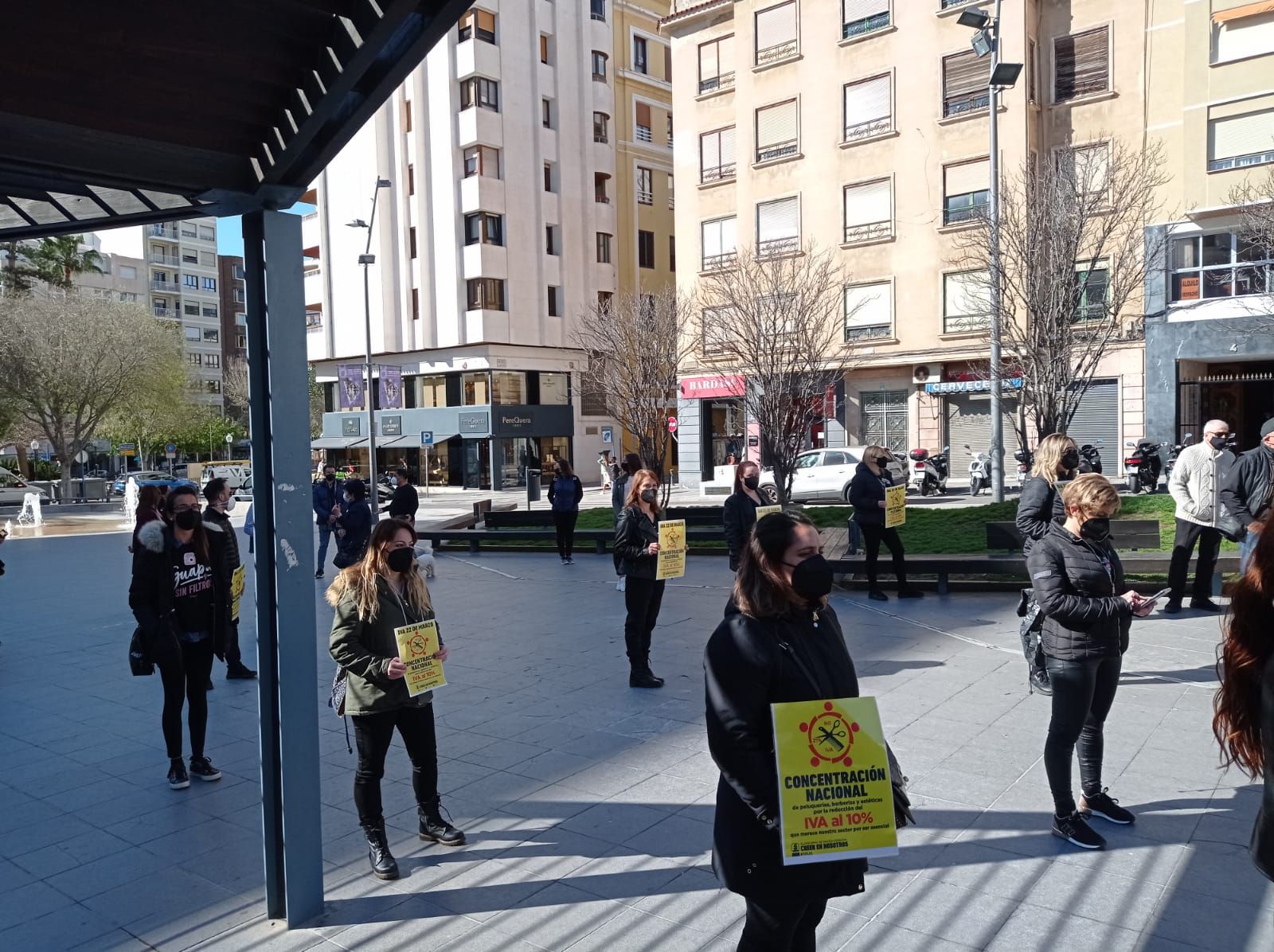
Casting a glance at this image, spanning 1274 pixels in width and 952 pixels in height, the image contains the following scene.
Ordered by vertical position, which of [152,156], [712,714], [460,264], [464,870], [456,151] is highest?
[456,151]

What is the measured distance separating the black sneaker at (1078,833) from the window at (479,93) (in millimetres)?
43528

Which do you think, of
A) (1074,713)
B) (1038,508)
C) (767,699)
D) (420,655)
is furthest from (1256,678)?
(1038,508)

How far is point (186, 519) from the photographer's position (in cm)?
598

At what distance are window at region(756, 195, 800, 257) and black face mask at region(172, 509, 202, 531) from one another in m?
29.3

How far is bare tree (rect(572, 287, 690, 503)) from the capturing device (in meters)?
30.0

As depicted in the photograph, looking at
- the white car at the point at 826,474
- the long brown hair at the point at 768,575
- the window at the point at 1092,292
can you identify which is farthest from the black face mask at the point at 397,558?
the white car at the point at 826,474

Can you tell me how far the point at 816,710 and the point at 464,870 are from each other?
2578 millimetres

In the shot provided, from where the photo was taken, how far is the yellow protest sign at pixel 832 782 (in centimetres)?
282

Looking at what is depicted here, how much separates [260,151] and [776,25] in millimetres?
34249

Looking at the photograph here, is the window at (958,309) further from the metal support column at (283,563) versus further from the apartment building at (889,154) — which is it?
the metal support column at (283,563)

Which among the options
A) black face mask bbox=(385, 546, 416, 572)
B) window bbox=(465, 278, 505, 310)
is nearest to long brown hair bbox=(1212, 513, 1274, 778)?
black face mask bbox=(385, 546, 416, 572)

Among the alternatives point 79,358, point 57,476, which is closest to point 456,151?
point 79,358

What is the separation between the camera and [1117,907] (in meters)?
4.08

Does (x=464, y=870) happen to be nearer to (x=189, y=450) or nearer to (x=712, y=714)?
(x=712, y=714)
